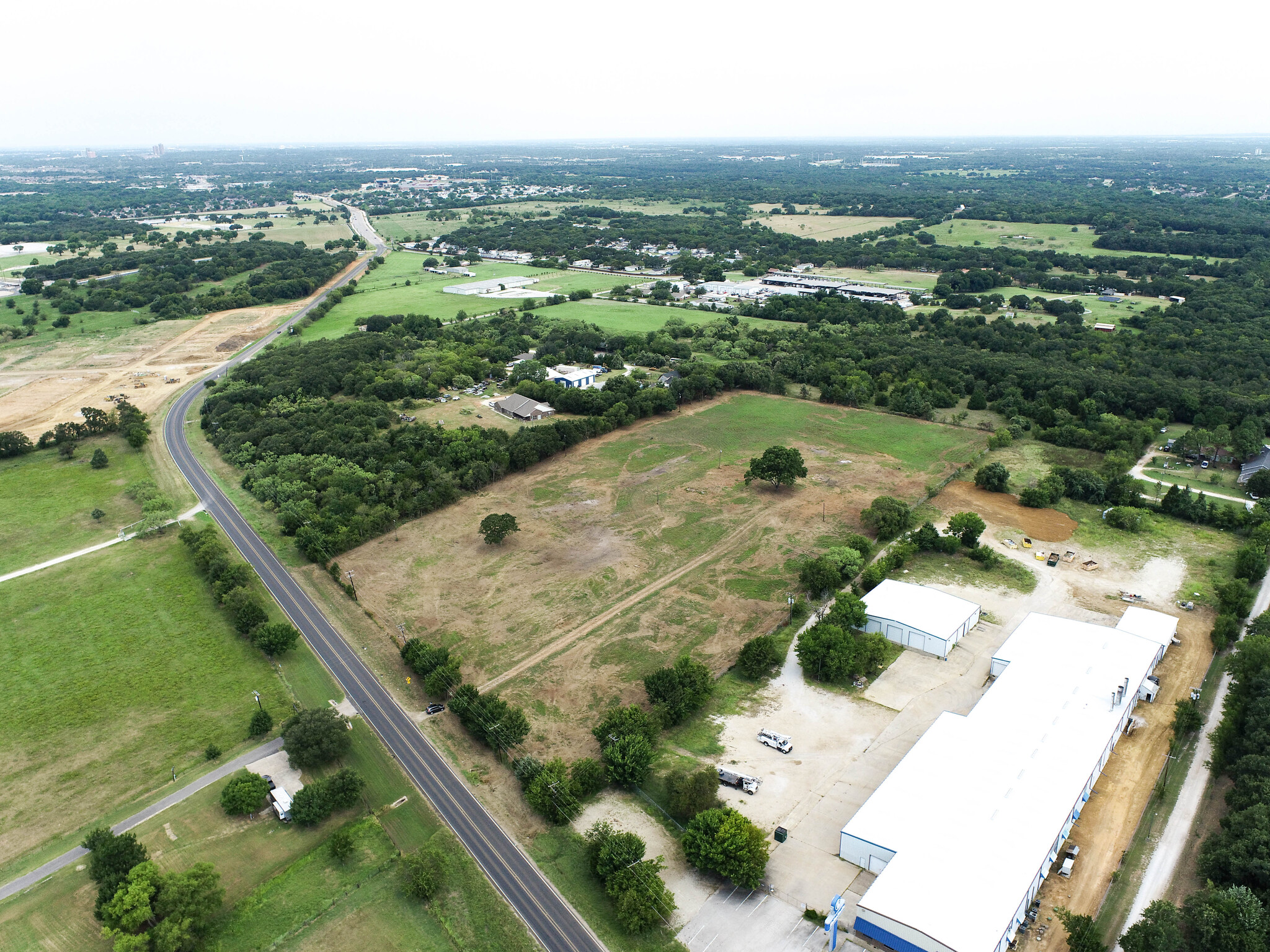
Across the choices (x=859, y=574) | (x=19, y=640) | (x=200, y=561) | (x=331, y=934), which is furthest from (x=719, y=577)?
(x=19, y=640)

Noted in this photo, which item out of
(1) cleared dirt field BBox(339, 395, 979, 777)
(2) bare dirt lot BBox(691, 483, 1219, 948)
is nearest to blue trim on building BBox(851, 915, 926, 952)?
(2) bare dirt lot BBox(691, 483, 1219, 948)

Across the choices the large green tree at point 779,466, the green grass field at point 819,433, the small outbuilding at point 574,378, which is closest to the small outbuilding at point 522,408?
the small outbuilding at point 574,378

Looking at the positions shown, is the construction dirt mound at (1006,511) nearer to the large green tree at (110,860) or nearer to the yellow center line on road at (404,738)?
the yellow center line on road at (404,738)

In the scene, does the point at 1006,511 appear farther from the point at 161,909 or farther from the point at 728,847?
the point at 161,909

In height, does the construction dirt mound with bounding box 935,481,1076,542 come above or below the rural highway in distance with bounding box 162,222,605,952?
above

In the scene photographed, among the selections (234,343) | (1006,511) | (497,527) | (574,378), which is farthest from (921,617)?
(234,343)

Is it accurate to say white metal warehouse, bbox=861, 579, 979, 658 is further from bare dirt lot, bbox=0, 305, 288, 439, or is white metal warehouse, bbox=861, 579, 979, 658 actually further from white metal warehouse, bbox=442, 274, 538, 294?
white metal warehouse, bbox=442, 274, 538, 294
